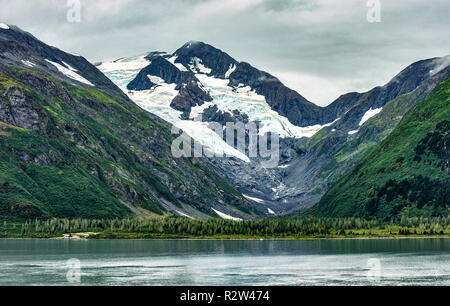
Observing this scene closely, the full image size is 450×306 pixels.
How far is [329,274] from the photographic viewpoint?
138 meters
